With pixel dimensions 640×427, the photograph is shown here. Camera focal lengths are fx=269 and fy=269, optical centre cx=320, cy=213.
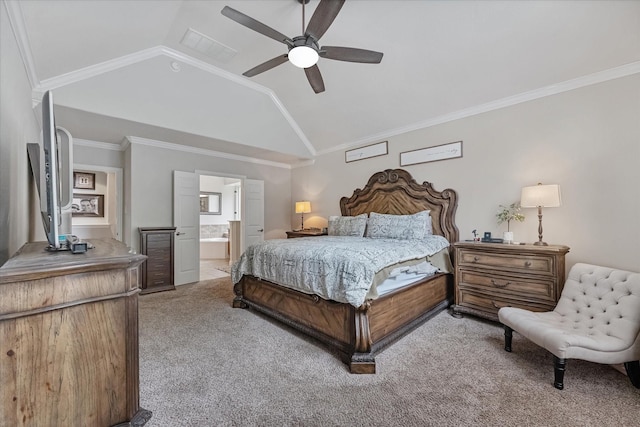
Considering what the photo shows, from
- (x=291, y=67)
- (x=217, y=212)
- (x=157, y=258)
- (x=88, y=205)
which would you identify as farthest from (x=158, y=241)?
(x=217, y=212)

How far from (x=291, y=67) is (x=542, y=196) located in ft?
12.1

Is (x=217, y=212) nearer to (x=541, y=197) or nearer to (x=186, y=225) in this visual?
(x=186, y=225)

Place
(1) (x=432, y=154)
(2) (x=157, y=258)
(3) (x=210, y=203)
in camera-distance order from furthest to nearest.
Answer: (3) (x=210, y=203)
(2) (x=157, y=258)
(1) (x=432, y=154)

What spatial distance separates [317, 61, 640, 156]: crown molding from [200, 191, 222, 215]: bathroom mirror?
5.85 metres

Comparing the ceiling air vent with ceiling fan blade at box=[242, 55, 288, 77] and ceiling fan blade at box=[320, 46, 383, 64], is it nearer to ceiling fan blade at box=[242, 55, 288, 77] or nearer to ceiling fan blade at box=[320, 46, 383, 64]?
ceiling fan blade at box=[242, 55, 288, 77]

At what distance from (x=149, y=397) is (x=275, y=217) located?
4875 millimetres

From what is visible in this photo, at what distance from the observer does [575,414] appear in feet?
5.38

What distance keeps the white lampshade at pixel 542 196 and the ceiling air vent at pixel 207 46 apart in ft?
13.5

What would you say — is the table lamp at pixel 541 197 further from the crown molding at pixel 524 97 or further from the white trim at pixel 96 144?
the white trim at pixel 96 144

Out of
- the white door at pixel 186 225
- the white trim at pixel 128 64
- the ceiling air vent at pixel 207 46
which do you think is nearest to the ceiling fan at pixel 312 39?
the ceiling air vent at pixel 207 46

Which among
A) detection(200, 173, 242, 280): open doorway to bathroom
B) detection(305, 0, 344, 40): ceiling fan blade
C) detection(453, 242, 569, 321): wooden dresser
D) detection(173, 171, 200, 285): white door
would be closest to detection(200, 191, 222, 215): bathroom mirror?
detection(200, 173, 242, 280): open doorway to bathroom

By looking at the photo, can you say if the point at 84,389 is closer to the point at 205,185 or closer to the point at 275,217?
the point at 275,217

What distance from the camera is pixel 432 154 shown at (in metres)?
4.19

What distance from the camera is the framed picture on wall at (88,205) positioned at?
6.00 meters
